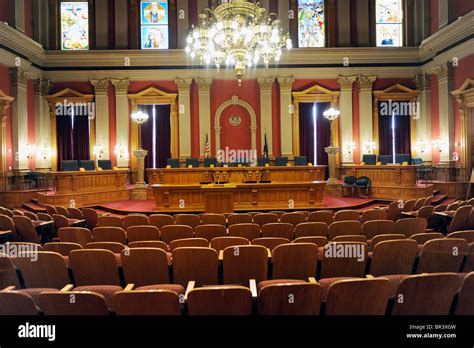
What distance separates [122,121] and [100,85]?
179 cm

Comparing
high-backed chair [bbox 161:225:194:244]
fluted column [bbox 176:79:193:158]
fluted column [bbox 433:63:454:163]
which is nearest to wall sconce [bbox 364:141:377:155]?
fluted column [bbox 433:63:454:163]

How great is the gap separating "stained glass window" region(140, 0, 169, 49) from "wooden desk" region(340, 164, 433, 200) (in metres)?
10.2

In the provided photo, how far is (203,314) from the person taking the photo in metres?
2.17

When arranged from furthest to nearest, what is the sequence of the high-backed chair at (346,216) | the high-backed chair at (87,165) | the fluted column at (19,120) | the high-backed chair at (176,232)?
the fluted column at (19,120)
the high-backed chair at (87,165)
the high-backed chair at (346,216)
the high-backed chair at (176,232)

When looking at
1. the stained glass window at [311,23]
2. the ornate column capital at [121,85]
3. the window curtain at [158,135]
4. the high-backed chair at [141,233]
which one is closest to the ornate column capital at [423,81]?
the stained glass window at [311,23]

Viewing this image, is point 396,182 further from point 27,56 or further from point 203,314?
point 27,56

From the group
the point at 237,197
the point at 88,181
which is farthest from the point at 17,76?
the point at 237,197

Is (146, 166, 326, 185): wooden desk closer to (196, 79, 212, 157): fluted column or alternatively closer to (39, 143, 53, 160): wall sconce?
(196, 79, 212, 157): fluted column

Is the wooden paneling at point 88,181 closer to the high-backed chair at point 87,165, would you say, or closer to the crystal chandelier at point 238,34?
the high-backed chair at point 87,165

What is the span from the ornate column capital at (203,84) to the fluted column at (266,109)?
7.25 ft

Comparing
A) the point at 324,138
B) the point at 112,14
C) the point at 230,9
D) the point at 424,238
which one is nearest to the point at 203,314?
the point at 424,238

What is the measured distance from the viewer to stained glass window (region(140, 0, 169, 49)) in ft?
51.0

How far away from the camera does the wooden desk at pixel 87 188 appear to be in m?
10.7

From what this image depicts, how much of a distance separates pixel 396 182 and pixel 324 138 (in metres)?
5.21
